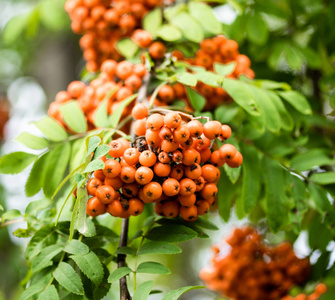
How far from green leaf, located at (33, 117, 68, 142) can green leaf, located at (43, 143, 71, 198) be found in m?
0.05

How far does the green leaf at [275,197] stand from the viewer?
1743mm

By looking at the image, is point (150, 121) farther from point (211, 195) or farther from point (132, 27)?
point (132, 27)

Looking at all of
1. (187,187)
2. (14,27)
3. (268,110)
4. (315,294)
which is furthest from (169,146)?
(14,27)

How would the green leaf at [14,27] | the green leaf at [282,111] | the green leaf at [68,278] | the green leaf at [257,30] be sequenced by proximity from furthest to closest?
the green leaf at [14,27] → the green leaf at [257,30] → the green leaf at [282,111] → the green leaf at [68,278]

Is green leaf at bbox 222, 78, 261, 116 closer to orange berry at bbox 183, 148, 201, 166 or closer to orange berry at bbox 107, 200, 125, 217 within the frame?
orange berry at bbox 183, 148, 201, 166

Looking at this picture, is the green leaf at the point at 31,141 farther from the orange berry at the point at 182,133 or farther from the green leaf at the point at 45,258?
the orange berry at the point at 182,133

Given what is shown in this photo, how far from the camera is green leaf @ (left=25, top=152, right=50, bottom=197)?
1671mm

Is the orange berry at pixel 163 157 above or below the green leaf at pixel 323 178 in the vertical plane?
above

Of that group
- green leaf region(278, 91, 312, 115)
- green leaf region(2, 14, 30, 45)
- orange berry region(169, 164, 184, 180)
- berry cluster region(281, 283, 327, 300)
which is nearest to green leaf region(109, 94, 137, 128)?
orange berry region(169, 164, 184, 180)

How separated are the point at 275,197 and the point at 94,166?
3.17 feet

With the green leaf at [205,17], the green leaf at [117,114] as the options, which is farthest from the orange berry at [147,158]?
the green leaf at [205,17]

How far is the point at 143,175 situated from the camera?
124 cm

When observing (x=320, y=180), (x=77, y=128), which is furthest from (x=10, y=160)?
(x=320, y=180)

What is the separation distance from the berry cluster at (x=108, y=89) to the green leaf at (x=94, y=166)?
0.65 metres
